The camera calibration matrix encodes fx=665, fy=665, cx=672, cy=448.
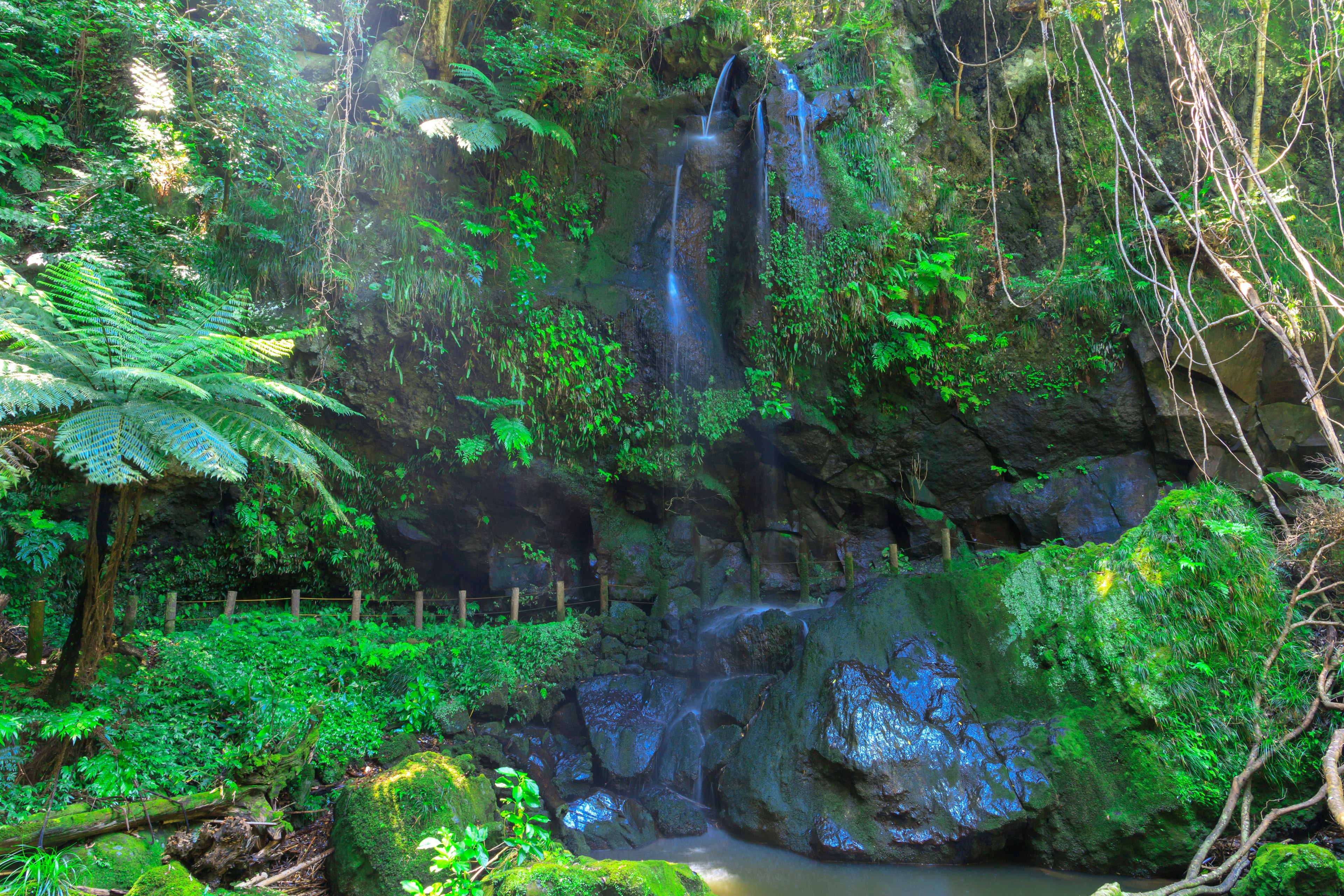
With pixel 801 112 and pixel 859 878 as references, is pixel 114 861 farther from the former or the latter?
pixel 801 112

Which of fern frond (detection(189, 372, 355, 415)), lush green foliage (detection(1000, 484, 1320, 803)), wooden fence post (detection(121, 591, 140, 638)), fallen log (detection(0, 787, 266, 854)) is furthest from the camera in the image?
wooden fence post (detection(121, 591, 140, 638))

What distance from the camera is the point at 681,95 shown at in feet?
42.9

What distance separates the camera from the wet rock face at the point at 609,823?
247 inches

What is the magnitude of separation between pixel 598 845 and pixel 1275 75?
15278 millimetres

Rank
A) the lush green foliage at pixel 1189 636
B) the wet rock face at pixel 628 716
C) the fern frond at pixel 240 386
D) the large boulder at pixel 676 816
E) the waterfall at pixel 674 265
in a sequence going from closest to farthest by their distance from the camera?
the fern frond at pixel 240 386, the lush green foliage at pixel 1189 636, the large boulder at pixel 676 816, the wet rock face at pixel 628 716, the waterfall at pixel 674 265

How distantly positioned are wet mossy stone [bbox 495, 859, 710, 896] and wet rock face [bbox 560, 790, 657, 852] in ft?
9.99

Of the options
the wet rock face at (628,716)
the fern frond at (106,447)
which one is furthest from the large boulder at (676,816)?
the fern frond at (106,447)

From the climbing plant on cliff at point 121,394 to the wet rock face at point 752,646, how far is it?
5.58 metres

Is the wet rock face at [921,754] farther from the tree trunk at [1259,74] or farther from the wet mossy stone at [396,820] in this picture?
the tree trunk at [1259,74]

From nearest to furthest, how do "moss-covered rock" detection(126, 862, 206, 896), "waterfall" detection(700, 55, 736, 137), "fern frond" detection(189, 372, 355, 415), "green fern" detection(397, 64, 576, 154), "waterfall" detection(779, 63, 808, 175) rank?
"moss-covered rock" detection(126, 862, 206, 896) < "fern frond" detection(189, 372, 355, 415) < "green fern" detection(397, 64, 576, 154) < "waterfall" detection(779, 63, 808, 175) < "waterfall" detection(700, 55, 736, 137)

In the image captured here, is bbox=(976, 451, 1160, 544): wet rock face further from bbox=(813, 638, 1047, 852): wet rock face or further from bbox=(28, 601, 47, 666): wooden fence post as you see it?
bbox=(28, 601, 47, 666): wooden fence post

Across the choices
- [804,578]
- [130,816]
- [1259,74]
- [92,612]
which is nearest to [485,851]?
[130,816]

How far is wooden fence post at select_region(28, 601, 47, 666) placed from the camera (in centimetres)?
549

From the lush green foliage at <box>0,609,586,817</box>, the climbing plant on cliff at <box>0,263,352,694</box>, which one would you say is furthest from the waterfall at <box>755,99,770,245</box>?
the climbing plant on cliff at <box>0,263,352,694</box>
